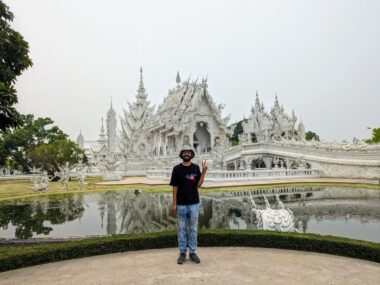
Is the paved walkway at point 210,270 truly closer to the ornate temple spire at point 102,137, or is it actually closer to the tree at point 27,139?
the tree at point 27,139

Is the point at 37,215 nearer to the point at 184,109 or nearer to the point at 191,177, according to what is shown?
the point at 191,177

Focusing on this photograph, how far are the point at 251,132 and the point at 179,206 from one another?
3029cm

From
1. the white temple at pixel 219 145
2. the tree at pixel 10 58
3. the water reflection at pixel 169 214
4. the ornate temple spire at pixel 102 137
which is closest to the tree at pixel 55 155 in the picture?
the white temple at pixel 219 145

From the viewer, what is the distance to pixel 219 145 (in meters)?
33.3

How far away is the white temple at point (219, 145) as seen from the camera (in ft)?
70.9

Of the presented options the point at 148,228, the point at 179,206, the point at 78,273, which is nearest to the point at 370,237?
the point at 179,206

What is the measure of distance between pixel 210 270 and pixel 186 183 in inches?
51.0

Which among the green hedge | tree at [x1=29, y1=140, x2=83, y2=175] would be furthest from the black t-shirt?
tree at [x1=29, y1=140, x2=83, y2=175]

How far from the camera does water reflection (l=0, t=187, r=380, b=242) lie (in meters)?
7.67

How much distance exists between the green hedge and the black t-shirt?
1.24 meters

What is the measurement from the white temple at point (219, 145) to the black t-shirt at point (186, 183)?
47.0 feet

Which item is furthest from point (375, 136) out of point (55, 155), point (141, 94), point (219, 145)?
point (55, 155)

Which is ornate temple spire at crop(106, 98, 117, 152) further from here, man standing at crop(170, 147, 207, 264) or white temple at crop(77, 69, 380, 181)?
man standing at crop(170, 147, 207, 264)

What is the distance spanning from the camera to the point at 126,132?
4009cm
